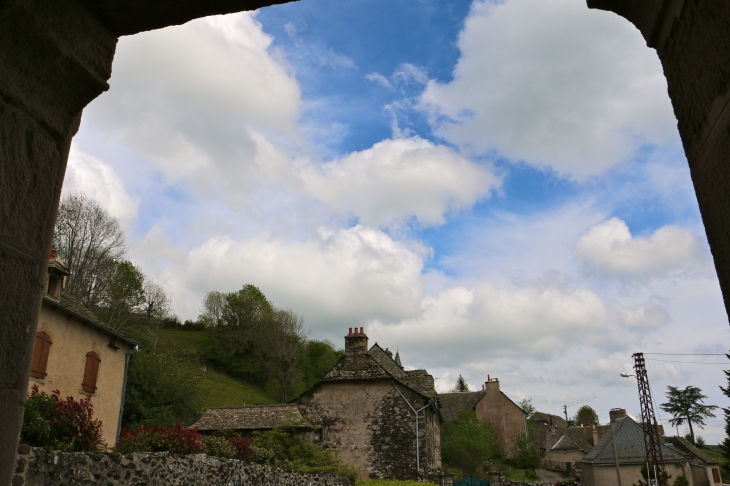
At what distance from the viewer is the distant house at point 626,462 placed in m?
32.3

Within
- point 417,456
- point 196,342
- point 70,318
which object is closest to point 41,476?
point 70,318

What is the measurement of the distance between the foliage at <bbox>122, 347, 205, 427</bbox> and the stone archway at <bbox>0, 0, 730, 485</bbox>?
23.4 metres

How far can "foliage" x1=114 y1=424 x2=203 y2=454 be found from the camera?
27.2 ft

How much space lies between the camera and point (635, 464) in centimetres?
3231

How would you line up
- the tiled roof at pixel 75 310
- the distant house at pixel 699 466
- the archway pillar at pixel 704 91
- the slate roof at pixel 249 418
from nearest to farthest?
1. the archway pillar at pixel 704 91
2. the tiled roof at pixel 75 310
3. the slate roof at pixel 249 418
4. the distant house at pixel 699 466

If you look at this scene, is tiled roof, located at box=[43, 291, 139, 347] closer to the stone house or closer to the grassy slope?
the grassy slope

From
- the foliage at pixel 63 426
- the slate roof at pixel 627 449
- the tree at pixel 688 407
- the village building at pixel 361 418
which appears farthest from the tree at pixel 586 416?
the foliage at pixel 63 426

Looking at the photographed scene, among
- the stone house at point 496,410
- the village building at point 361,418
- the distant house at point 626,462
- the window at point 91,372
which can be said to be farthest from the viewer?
the stone house at point 496,410

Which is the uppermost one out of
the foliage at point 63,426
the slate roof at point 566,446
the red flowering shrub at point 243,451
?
the foliage at point 63,426

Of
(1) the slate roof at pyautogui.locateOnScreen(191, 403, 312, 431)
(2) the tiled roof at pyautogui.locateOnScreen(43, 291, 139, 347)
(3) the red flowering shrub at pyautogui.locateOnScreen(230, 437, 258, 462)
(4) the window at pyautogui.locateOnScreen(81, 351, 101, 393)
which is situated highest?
(2) the tiled roof at pyautogui.locateOnScreen(43, 291, 139, 347)

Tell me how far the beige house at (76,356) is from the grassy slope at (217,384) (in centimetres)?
1891

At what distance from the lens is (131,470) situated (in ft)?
21.8

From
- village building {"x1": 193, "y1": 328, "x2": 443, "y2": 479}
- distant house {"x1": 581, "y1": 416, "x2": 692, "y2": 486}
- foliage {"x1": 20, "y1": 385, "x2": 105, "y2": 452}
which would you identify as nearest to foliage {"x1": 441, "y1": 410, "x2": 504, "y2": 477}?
distant house {"x1": 581, "y1": 416, "x2": 692, "y2": 486}

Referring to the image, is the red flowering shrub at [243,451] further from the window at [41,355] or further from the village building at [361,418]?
the village building at [361,418]
